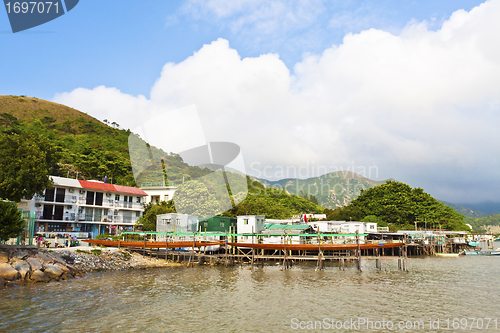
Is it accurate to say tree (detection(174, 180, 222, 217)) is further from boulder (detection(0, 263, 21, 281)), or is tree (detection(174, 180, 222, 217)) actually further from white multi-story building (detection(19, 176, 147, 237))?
Answer: boulder (detection(0, 263, 21, 281))

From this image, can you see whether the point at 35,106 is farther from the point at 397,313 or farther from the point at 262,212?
the point at 397,313

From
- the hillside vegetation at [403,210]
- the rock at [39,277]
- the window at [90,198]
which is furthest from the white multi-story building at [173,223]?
the hillside vegetation at [403,210]

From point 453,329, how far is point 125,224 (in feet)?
166

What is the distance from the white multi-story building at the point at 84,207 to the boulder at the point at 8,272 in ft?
76.6

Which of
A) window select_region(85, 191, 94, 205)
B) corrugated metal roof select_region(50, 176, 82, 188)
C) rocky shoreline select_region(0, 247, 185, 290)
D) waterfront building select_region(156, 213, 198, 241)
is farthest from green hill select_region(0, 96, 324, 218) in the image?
rocky shoreline select_region(0, 247, 185, 290)

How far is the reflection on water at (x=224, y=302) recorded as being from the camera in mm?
14516

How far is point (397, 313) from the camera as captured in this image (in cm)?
1717

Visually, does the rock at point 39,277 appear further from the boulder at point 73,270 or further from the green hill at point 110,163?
the green hill at point 110,163

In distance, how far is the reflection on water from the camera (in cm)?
1452

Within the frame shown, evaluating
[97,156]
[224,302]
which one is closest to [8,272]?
[224,302]

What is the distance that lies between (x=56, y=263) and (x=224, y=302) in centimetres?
1522

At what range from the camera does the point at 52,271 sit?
78.2 ft

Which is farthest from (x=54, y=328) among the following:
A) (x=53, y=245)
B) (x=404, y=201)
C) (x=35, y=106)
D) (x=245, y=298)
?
(x=35, y=106)

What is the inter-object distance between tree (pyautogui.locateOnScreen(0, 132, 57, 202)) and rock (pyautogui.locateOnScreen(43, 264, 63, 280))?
21.8 ft
